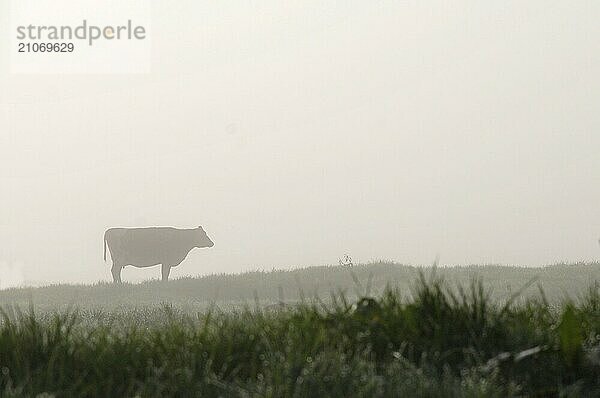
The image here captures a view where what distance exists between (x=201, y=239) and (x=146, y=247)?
2302 mm

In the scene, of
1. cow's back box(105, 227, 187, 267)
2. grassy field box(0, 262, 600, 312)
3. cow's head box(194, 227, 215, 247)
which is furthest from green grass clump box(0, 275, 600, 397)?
cow's head box(194, 227, 215, 247)

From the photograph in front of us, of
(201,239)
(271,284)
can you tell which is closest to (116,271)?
(201,239)

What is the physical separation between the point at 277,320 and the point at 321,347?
808mm

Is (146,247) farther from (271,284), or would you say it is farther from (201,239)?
(271,284)

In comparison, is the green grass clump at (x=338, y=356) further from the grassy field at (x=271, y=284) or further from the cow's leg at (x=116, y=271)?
the cow's leg at (x=116, y=271)

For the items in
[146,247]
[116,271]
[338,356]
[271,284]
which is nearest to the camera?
[338,356]

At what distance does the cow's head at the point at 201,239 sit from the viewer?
32.8 meters

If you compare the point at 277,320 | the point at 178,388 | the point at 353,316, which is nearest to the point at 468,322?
the point at 353,316

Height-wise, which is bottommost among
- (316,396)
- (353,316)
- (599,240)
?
(316,396)

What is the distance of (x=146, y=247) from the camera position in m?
31.5

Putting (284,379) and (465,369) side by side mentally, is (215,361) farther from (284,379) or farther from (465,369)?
(465,369)

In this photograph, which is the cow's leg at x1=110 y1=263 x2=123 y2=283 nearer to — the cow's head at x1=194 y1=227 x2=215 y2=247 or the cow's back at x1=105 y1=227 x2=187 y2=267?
the cow's back at x1=105 y1=227 x2=187 y2=267

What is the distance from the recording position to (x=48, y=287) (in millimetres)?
25812

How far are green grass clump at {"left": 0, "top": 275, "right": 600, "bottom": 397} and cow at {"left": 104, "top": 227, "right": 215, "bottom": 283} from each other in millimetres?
27555
